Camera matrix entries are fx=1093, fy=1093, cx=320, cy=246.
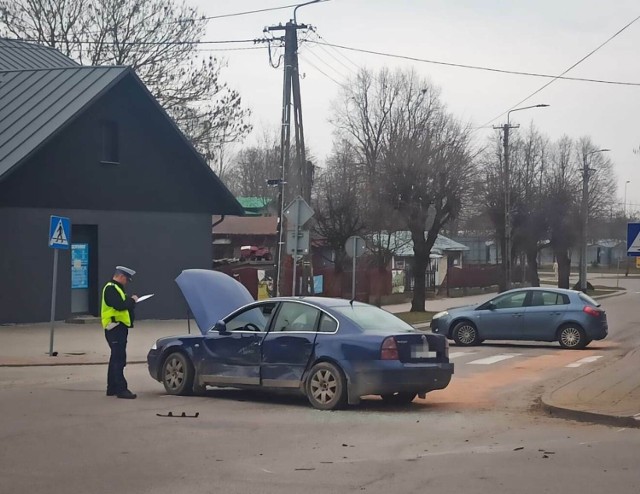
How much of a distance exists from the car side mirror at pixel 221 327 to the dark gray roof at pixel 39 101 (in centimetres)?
1455

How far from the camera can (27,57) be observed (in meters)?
36.6

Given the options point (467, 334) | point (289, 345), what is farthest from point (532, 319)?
point (289, 345)

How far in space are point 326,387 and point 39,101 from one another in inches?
792

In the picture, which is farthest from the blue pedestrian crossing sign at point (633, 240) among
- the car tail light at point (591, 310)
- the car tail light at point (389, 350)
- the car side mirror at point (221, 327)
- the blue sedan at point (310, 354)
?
the car tail light at point (591, 310)

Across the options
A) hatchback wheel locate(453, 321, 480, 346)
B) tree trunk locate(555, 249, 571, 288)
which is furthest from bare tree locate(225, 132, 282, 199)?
hatchback wheel locate(453, 321, 480, 346)

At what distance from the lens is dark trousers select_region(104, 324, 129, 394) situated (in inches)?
568

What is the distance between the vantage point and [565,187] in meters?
65.9

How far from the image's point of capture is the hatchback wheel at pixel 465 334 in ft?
Answer: 85.1

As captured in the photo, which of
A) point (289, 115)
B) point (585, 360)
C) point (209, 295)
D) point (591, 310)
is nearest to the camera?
point (209, 295)

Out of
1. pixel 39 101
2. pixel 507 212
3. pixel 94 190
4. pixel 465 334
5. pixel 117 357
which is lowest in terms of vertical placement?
pixel 465 334

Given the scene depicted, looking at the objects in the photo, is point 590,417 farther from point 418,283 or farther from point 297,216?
point 418,283

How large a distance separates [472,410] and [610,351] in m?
11.8

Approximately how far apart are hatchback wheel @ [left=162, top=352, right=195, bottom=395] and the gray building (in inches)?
547

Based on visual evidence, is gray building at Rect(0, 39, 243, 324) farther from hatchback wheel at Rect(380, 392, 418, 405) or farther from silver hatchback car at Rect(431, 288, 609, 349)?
hatchback wheel at Rect(380, 392, 418, 405)
